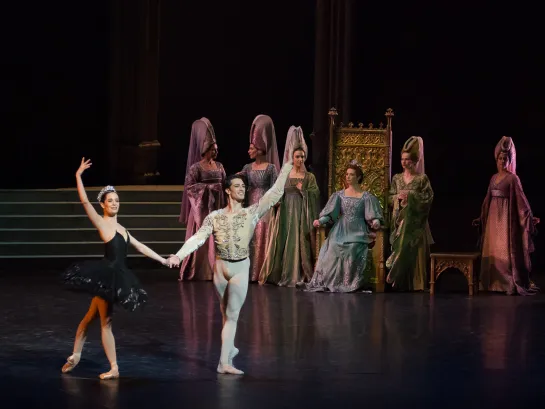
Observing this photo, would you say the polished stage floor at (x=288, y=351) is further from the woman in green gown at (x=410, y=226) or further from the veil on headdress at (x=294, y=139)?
the veil on headdress at (x=294, y=139)

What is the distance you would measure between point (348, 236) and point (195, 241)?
3542 millimetres

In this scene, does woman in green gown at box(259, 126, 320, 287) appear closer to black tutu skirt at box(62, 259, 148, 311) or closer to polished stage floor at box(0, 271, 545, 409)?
polished stage floor at box(0, 271, 545, 409)

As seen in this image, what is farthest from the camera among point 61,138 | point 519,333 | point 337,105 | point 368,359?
point 61,138

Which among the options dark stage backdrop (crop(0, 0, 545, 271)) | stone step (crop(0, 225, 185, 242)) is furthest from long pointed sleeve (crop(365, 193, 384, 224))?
stone step (crop(0, 225, 185, 242))

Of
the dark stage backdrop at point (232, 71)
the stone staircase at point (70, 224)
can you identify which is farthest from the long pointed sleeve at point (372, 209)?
the dark stage backdrop at point (232, 71)

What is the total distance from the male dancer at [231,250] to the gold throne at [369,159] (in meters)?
3.47

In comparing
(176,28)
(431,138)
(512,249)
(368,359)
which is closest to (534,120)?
(431,138)

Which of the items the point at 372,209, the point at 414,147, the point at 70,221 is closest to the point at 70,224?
the point at 70,221

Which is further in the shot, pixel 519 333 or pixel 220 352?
pixel 519 333

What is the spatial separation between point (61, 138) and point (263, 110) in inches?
97.3

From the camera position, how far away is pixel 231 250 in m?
7.57

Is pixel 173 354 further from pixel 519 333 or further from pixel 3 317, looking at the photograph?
pixel 519 333

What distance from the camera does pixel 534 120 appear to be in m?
14.0

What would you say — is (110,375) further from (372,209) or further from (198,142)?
(198,142)
